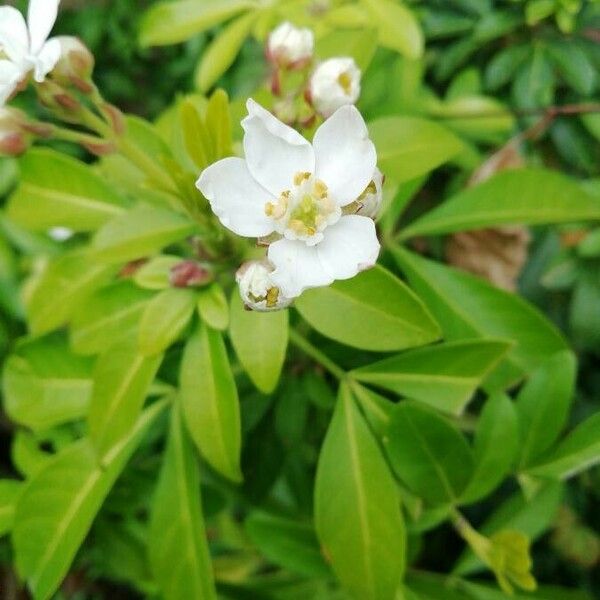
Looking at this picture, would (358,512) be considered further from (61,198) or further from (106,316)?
(61,198)

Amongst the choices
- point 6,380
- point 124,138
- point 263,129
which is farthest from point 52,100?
point 6,380

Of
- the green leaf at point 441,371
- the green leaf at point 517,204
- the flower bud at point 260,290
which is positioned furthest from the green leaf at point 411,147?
the flower bud at point 260,290

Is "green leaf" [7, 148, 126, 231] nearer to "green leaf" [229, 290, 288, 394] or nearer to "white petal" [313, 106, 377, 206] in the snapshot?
"green leaf" [229, 290, 288, 394]

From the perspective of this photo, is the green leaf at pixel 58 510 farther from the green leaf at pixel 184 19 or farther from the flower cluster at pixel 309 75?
the green leaf at pixel 184 19

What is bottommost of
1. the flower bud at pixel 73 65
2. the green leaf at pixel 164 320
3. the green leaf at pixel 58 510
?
the green leaf at pixel 58 510

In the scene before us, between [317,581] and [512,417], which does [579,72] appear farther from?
[317,581]
